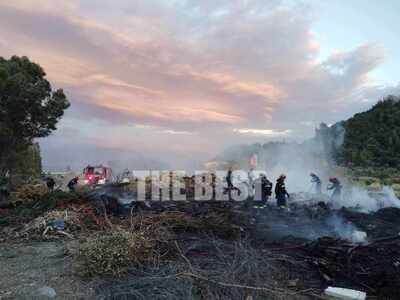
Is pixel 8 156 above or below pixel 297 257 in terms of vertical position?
above

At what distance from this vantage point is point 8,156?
55.3 feet

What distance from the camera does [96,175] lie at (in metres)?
21.9

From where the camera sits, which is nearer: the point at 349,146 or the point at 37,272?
the point at 37,272

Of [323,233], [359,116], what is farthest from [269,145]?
[323,233]

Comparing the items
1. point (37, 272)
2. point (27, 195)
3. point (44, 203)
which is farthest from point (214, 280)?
point (27, 195)

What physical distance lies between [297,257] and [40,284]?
458 centimetres

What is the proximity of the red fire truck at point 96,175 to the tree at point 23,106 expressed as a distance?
4.74 meters

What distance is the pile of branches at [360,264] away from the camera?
17.4 feet

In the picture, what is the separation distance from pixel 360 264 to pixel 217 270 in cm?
267

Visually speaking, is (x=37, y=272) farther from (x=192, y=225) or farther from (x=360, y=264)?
(x=360, y=264)

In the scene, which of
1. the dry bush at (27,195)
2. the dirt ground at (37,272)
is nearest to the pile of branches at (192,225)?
the dirt ground at (37,272)

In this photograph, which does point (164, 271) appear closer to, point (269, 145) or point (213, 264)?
point (213, 264)

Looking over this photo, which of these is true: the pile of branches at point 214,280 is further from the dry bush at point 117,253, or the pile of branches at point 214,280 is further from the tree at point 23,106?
the tree at point 23,106

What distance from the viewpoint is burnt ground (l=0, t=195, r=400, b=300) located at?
473 cm
